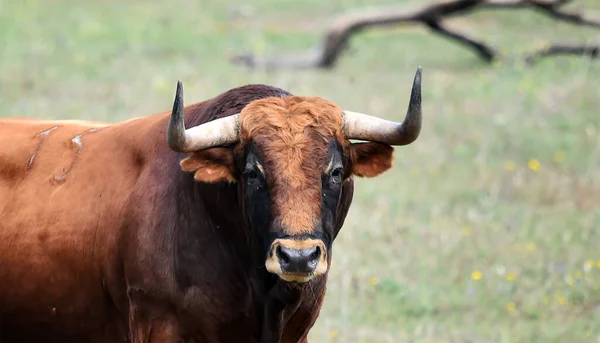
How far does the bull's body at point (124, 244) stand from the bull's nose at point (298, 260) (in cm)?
44

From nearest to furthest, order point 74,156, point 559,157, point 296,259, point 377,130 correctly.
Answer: point 296,259 → point 377,130 → point 74,156 → point 559,157

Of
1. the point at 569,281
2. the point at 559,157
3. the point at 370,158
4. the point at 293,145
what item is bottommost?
the point at 559,157

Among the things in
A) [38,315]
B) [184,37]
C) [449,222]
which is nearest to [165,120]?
[38,315]

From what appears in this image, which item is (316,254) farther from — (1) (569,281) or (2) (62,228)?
(1) (569,281)

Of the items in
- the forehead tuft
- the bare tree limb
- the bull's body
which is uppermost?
the forehead tuft

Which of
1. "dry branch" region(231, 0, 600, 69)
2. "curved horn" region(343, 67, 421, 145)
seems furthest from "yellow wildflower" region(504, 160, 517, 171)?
"curved horn" region(343, 67, 421, 145)

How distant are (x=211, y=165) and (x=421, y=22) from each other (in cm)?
1217

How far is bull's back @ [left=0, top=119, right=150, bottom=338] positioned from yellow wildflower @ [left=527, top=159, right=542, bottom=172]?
710cm

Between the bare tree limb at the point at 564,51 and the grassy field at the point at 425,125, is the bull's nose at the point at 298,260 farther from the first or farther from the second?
the bare tree limb at the point at 564,51

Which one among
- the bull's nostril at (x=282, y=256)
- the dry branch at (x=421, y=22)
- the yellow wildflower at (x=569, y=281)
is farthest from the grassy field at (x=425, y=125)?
the bull's nostril at (x=282, y=256)

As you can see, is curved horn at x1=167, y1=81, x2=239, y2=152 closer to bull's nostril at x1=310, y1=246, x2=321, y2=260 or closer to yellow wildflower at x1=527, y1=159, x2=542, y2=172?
bull's nostril at x1=310, y1=246, x2=321, y2=260

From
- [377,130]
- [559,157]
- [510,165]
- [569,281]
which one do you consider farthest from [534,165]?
[377,130]

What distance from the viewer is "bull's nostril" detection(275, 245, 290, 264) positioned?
5234 millimetres

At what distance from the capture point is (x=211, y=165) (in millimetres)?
5668
